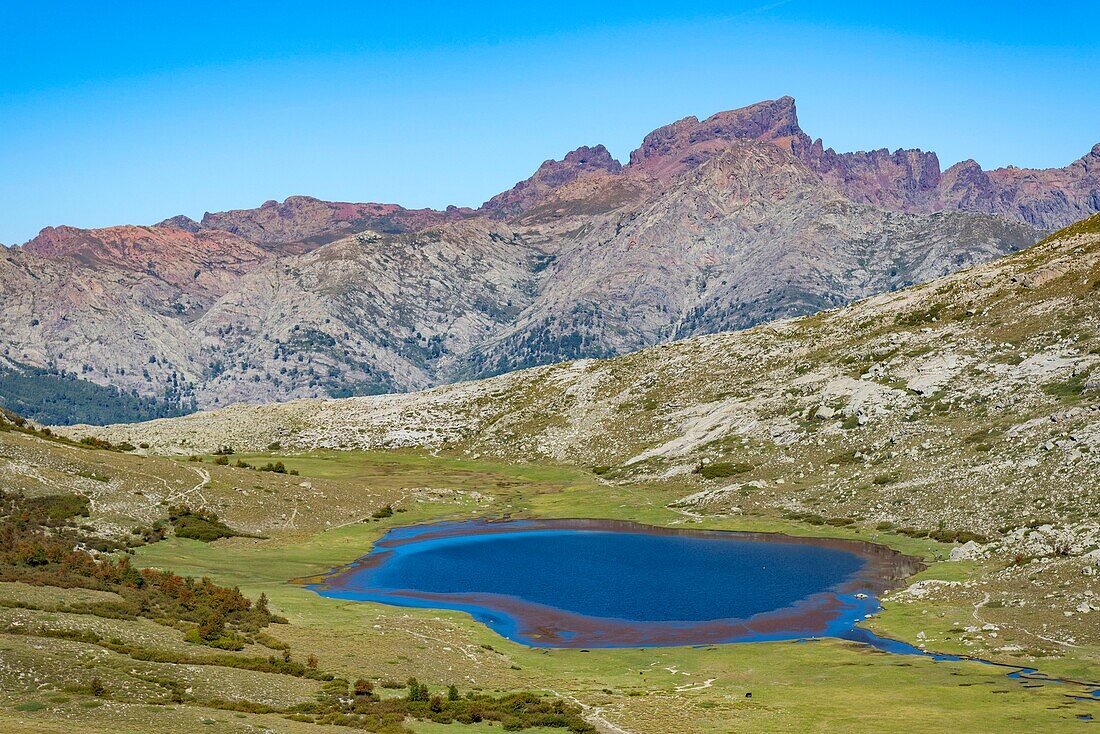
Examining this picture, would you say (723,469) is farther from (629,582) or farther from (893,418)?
(629,582)

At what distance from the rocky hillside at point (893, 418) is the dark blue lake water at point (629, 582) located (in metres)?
15.7

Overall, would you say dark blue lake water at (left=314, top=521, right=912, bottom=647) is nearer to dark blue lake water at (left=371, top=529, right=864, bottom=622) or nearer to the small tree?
dark blue lake water at (left=371, top=529, right=864, bottom=622)

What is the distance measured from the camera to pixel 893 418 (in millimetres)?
138625

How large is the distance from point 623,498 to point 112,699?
105 metres

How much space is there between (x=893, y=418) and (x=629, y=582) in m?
62.9

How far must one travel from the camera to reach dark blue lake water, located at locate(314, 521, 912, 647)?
76.5m

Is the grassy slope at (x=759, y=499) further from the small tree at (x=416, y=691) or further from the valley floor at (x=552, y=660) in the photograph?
the small tree at (x=416, y=691)

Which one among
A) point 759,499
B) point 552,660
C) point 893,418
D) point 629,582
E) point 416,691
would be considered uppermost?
point 893,418

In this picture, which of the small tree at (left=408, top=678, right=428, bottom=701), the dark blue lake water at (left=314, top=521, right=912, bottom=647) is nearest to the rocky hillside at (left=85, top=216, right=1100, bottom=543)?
the dark blue lake water at (left=314, top=521, right=912, bottom=647)

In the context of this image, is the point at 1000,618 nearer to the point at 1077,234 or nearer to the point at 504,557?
the point at 504,557

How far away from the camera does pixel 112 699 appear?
138 ft

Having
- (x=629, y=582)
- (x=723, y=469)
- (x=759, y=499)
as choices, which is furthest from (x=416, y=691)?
(x=723, y=469)

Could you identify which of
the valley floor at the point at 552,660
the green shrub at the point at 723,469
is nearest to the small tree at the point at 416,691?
the valley floor at the point at 552,660

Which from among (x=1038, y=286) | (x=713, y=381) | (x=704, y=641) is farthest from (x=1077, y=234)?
(x=704, y=641)
